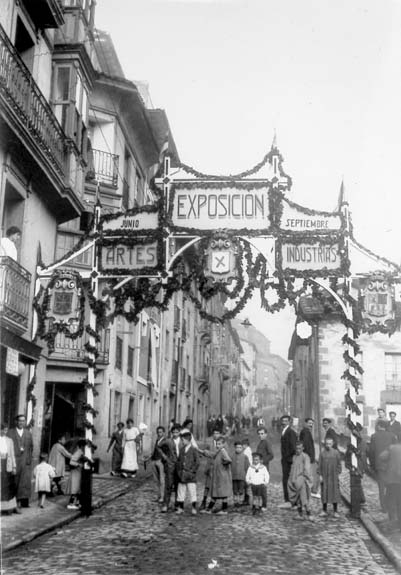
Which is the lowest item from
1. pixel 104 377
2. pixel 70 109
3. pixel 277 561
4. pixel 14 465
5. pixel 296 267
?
pixel 277 561

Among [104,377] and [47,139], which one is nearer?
[47,139]

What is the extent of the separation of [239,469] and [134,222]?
5538mm

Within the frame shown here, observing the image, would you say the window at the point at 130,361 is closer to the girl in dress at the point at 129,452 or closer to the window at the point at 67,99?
the girl in dress at the point at 129,452

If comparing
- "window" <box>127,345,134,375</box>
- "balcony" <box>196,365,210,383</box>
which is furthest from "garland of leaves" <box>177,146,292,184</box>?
→ "balcony" <box>196,365,210,383</box>

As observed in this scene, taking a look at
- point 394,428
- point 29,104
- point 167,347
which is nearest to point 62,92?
point 29,104

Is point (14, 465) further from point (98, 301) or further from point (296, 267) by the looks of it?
point (296, 267)

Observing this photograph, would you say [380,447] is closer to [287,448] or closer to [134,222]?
[287,448]

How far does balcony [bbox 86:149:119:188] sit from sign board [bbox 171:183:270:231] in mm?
10981

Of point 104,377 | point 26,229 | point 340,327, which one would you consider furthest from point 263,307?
point 340,327

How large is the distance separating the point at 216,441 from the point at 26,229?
5791mm

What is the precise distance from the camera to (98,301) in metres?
14.0

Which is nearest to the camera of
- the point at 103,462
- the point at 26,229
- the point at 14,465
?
the point at 14,465

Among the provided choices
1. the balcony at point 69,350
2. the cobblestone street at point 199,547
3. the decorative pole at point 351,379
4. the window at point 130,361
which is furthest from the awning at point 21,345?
the window at point 130,361

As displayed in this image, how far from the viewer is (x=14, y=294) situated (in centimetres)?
1337
